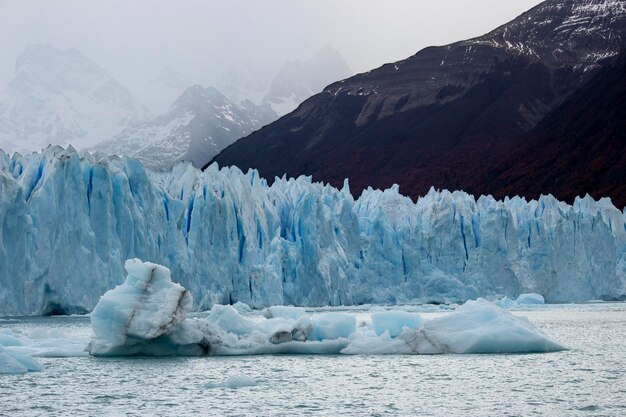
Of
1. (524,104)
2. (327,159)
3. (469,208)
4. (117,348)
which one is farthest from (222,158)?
(117,348)

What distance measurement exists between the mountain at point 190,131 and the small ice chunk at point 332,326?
11444cm

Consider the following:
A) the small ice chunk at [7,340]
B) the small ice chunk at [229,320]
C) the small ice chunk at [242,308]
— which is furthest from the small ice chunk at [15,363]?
the small ice chunk at [242,308]

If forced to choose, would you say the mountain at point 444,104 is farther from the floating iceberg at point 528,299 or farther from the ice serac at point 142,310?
the ice serac at point 142,310

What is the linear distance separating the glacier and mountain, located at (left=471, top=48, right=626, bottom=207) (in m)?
28.5

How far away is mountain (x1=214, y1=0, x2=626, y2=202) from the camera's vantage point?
101688 millimetres

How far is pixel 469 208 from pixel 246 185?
12.5m

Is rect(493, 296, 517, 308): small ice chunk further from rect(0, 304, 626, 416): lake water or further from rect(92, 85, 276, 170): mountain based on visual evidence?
rect(92, 85, 276, 170): mountain

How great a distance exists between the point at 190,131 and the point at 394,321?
124803 mm

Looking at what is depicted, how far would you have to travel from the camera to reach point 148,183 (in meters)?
32.3

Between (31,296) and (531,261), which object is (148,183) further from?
(531,261)

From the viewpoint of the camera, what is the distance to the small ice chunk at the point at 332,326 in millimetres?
18297

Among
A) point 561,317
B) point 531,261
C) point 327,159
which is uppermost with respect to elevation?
point 327,159

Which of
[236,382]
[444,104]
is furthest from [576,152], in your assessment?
[236,382]

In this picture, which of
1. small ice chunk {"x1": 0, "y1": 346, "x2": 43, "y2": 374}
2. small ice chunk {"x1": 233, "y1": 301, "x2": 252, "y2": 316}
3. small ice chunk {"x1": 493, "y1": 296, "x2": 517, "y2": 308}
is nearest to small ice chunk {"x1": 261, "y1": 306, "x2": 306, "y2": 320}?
small ice chunk {"x1": 0, "y1": 346, "x2": 43, "y2": 374}
